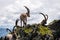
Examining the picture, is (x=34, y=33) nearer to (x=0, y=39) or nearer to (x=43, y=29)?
(x=43, y=29)

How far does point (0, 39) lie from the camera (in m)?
33.8

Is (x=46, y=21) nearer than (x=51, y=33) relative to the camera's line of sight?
No

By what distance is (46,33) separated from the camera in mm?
32156

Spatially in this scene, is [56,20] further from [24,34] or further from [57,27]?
[24,34]

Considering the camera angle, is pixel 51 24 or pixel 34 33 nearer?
pixel 34 33

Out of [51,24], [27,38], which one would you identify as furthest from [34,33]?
[51,24]

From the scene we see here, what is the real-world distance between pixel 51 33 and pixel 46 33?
53 cm

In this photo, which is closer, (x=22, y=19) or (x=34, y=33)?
(x=34, y=33)

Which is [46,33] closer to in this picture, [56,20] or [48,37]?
[48,37]

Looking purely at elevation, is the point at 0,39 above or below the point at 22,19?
below

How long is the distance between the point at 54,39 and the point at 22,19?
4.59 meters

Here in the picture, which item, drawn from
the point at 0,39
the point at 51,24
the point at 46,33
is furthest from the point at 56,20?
the point at 0,39

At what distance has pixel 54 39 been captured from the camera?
3222 cm

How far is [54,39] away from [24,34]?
3.22m
